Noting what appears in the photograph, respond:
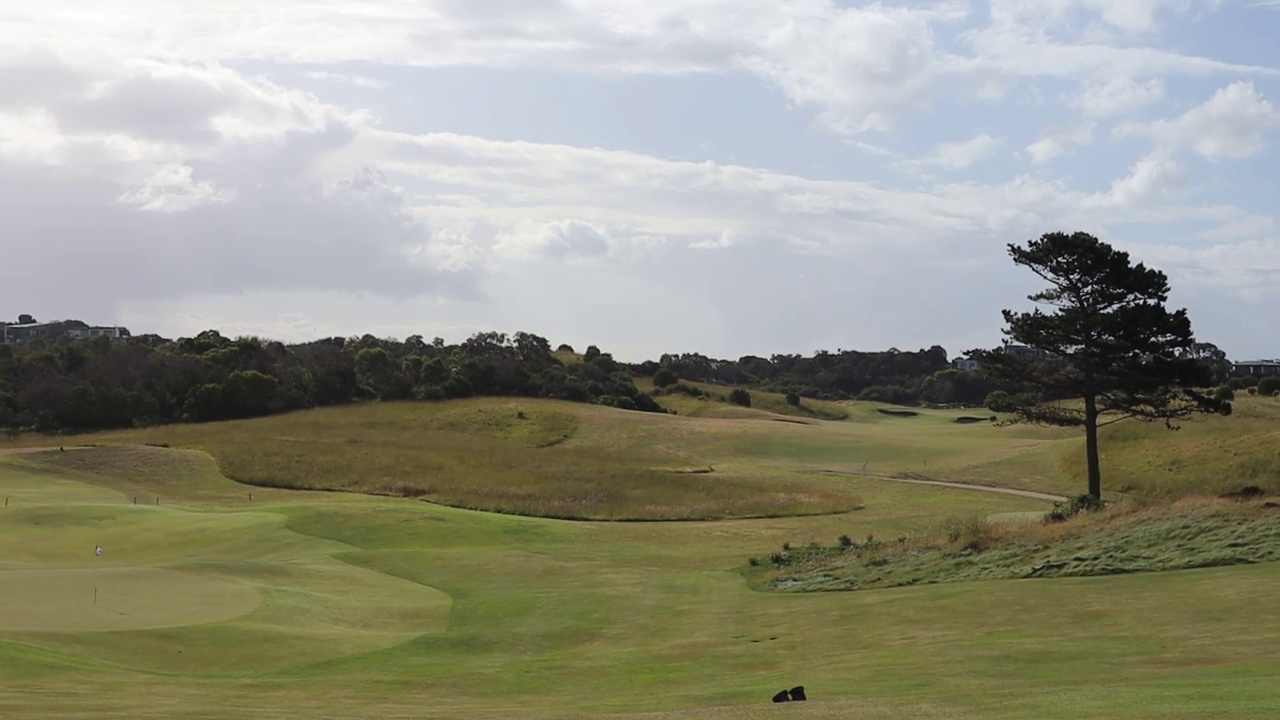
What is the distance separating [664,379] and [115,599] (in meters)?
106

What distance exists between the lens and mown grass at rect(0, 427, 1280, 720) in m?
16.5

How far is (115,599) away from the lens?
26.3 m

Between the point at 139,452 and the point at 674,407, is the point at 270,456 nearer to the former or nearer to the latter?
the point at 139,452

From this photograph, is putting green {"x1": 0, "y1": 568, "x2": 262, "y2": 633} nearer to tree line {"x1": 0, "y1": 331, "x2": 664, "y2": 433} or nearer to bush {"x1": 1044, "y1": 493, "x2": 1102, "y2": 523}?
bush {"x1": 1044, "y1": 493, "x2": 1102, "y2": 523}

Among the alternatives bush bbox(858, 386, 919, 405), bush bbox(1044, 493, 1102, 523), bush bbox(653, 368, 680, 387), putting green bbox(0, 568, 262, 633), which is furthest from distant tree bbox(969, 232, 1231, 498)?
bush bbox(858, 386, 919, 405)

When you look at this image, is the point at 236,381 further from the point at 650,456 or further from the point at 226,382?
the point at 650,456

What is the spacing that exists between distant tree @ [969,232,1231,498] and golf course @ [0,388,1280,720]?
25.1ft

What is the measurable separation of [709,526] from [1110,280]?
17.6 metres

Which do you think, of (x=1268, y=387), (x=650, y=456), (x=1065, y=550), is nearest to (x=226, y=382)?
(x=650, y=456)

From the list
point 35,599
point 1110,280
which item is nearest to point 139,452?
point 35,599

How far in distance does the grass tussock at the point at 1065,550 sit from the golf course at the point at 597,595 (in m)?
0.19

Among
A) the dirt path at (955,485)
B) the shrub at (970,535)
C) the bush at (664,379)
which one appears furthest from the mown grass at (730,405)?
the shrub at (970,535)

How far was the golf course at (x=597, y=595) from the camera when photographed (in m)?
17.6

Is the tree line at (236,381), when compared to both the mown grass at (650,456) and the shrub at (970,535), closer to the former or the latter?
the mown grass at (650,456)
